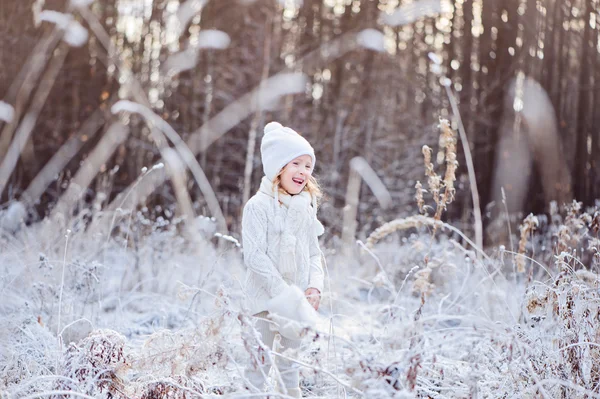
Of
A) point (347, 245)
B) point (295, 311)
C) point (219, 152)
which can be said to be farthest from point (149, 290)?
point (219, 152)

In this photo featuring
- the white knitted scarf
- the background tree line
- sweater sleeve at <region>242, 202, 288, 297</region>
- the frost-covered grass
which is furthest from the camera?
the background tree line

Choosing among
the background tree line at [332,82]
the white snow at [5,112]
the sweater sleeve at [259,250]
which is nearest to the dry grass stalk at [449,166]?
the sweater sleeve at [259,250]

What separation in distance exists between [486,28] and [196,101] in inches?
147

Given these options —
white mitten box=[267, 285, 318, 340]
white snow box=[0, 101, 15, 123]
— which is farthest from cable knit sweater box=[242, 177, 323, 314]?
white snow box=[0, 101, 15, 123]

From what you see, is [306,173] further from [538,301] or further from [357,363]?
[538,301]

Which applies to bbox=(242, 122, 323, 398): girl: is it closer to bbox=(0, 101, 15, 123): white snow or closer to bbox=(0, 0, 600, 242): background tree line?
bbox=(0, 101, 15, 123): white snow

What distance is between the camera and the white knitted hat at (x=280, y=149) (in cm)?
206

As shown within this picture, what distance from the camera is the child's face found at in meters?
2.10

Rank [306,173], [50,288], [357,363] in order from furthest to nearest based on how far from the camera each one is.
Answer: [50,288], [306,173], [357,363]

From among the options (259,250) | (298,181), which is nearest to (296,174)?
(298,181)

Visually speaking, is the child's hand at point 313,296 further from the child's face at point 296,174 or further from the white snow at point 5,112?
the white snow at point 5,112

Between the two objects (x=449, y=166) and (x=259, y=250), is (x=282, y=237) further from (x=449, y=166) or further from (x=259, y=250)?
(x=449, y=166)

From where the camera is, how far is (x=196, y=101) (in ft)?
24.4

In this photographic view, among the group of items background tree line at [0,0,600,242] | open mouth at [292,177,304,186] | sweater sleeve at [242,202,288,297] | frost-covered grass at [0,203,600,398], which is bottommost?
frost-covered grass at [0,203,600,398]
